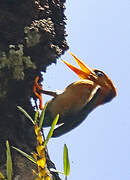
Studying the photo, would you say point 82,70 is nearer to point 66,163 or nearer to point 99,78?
point 99,78

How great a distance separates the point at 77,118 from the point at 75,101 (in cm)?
16

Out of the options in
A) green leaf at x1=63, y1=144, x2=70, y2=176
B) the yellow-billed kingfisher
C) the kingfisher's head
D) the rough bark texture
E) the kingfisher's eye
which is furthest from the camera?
the kingfisher's eye

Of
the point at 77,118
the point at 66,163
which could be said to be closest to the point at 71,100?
the point at 77,118

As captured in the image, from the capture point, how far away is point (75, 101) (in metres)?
3.10

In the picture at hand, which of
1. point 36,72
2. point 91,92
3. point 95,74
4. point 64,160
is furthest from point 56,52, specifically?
point 64,160

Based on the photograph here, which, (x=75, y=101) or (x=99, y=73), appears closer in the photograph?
(x=75, y=101)

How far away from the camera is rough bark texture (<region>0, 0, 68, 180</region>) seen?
2107mm

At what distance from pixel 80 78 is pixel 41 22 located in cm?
117

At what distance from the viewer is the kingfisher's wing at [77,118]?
303 centimetres

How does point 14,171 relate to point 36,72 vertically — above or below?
below

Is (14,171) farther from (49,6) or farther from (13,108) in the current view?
(49,6)

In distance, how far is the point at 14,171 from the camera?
1.94 meters

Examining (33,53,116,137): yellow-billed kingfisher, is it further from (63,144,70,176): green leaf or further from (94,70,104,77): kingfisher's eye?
(63,144,70,176): green leaf

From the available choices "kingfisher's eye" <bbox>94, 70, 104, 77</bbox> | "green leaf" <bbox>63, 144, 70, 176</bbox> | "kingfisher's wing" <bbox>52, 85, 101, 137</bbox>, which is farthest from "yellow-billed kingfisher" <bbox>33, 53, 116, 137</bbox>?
"green leaf" <bbox>63, 144, 70, 176</bbox>
